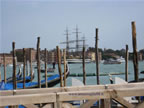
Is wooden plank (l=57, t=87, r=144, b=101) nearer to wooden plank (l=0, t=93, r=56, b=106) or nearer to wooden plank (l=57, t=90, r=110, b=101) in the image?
wooden plank (l=57, t=90, r=110, b=101)

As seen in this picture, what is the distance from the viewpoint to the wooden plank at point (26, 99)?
2.10 m

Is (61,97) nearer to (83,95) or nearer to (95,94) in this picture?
(83,95)

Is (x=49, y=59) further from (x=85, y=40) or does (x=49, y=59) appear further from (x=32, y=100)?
(x=32, y=100)

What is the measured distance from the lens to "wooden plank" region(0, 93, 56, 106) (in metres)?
2.10

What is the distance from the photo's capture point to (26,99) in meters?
2.14

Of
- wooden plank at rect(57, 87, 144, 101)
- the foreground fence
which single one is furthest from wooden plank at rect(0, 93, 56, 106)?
wooden plank at rect(57, 87, 144, 101)

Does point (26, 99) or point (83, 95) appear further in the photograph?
point (83, 95)

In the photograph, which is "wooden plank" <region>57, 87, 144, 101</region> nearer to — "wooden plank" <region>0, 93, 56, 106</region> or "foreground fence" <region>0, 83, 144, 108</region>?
"foreground fence" <region>0, 83, 144, 108</region>

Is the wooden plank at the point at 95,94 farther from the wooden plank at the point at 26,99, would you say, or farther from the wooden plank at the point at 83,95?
the wooden plank at the point at 26,99

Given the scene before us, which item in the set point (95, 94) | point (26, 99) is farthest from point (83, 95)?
point (26, 99)

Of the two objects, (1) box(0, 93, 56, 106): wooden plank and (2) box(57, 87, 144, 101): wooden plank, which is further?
(2) box(57, 87, 144, 101): wooden plank

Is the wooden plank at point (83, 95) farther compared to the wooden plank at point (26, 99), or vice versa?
the wooden plank at point (83, 95)

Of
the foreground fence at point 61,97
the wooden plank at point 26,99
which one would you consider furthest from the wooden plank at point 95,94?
the wooden plank at point 26,99

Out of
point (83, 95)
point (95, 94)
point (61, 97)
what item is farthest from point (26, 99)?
point (95, 94)
